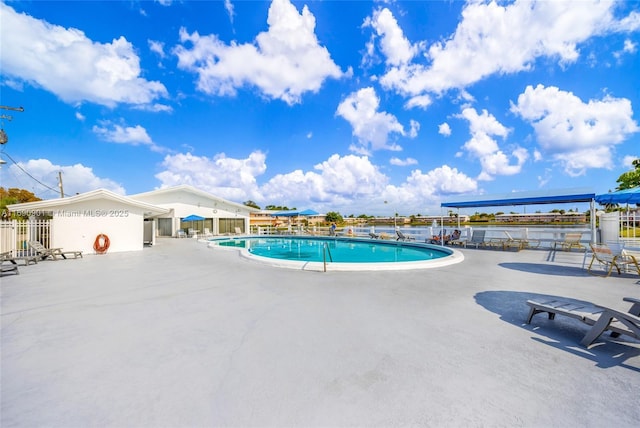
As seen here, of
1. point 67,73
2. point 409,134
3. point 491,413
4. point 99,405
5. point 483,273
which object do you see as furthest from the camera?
point 409,134

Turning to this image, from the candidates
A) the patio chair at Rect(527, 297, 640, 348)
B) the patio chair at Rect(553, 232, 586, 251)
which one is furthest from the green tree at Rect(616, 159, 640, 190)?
the patio chair at Rect(527, 297, 640, 348)

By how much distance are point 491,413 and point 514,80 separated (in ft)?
65.9

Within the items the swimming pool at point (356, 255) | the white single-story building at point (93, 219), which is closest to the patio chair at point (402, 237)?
the swimming pool at point (356, 255)

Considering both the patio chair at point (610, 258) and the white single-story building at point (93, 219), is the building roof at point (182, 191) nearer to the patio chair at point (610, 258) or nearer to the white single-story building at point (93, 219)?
the white single-story building at point (93, 219)

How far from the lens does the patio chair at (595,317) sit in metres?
2.79

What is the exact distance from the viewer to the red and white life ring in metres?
12.7

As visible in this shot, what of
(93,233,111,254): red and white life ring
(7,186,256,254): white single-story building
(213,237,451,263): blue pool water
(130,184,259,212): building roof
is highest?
(130,184,259,212): building roof

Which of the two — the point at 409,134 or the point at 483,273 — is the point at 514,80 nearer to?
the point at 409,134

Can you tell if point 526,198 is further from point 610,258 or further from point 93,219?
point 93,219

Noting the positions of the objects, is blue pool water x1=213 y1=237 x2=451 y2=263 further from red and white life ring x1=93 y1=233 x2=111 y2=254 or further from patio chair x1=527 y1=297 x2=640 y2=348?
red and white life ring x1=93 y1=233 x2=111 y2=254

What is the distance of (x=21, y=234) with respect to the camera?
11.6m

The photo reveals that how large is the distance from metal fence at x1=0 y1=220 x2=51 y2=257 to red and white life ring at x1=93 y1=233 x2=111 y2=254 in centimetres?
174

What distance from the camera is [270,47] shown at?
42.8 feet

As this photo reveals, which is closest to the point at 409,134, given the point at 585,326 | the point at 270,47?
the point at 270,47
